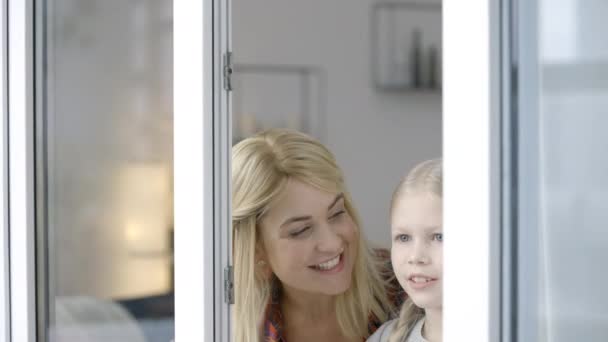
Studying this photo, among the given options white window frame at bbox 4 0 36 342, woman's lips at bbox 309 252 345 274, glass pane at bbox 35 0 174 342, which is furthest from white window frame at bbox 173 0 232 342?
white window frame at bbox 4 0 36 342

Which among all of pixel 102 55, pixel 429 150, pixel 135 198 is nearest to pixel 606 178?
pixel 429 150

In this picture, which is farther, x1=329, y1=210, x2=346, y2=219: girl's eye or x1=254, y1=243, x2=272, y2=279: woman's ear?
x1=254, y1=243, x2=272, y2=279: woman's ear

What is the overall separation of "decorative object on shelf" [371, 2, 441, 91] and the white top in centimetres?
41

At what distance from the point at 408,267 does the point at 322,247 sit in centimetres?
31

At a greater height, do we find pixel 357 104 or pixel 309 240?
pixel 357 104

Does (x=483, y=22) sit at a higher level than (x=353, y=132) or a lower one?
higher

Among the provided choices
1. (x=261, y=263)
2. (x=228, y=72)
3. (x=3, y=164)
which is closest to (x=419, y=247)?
(x=261, y=263)

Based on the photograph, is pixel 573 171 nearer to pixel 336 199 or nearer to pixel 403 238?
pixel 403 238

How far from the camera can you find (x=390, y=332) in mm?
1462

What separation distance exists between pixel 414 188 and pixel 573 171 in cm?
45

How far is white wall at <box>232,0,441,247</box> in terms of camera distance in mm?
1339

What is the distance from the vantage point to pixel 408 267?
4.46ft

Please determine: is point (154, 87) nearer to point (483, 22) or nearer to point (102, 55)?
point (102, 55)

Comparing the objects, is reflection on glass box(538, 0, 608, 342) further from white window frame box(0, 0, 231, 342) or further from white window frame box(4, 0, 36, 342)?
white window frame box(4, 0, 36, 342)
